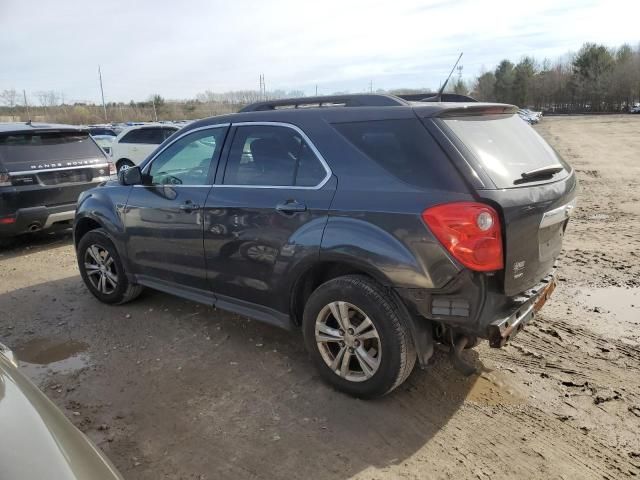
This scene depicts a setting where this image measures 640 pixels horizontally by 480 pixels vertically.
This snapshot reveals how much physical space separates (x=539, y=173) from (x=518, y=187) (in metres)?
0.32

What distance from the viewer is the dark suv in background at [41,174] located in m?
6.75

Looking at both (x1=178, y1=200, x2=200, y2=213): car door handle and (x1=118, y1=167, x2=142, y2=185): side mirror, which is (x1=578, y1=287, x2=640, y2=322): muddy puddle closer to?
(x1=178, y1=200, x2=200, y2=213): car door handle

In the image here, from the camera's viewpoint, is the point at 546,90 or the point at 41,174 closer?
the point at 41,174

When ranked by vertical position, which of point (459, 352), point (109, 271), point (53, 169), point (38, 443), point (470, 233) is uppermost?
point (53, 169)

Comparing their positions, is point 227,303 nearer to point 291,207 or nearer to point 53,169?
point 291,207

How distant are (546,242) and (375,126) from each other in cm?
126

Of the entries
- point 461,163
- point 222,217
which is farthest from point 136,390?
point 461,163

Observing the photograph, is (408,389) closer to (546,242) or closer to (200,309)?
(546,242)

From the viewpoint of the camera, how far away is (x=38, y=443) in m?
1.62

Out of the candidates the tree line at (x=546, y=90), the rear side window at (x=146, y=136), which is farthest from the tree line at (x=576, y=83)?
the rear side window at (x=146, y=136)

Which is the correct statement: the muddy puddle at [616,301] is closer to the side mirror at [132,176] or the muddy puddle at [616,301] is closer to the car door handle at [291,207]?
the car door handle at [291,207]

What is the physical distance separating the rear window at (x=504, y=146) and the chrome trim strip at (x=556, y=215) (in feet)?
0.65

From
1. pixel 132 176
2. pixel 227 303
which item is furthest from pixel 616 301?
pixel 132 176

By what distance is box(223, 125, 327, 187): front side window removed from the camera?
3375 millimetres
